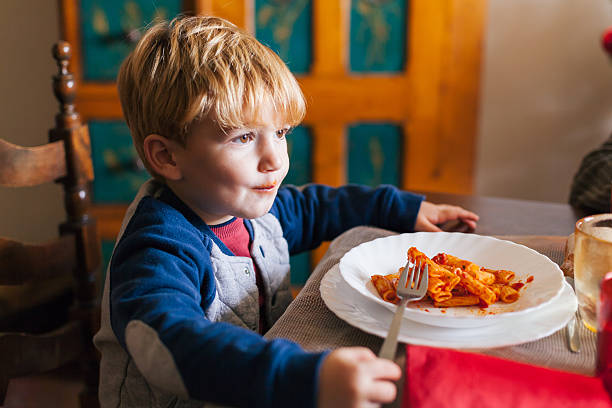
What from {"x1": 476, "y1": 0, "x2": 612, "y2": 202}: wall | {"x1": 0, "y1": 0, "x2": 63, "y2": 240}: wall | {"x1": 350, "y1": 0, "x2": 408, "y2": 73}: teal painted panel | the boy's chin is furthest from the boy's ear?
{"x1": 476, "y1": 0, "x2": 612, "y2": 202}: wall

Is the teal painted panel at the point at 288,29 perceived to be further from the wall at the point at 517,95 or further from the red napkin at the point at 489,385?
the red napkin at the point at 489,385

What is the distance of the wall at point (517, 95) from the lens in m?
2.08

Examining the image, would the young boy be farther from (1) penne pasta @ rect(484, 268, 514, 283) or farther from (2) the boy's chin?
(1) penne pasta @ rect(484, 268, 514, 283)

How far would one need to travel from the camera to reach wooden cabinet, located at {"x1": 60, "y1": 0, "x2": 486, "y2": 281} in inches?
75.3

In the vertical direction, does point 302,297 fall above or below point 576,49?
below

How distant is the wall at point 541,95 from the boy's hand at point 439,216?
4.57 ft

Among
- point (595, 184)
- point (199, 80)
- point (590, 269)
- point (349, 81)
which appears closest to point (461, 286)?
point (590, 269)

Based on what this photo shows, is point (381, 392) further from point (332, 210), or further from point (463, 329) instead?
point (332, 210)

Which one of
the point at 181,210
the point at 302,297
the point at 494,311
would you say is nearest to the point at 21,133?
the point at 181,210

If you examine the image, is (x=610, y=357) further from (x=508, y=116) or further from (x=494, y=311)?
(x=508, y=116)

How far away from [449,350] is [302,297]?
0.21 m

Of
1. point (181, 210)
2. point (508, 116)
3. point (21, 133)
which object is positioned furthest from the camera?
point (508, 116)

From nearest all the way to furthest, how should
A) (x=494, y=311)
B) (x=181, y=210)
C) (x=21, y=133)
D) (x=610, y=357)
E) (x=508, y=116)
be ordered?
(x=610, y=357), (x=494, y=311), (x=181, y=210), (x=21, y=133), (x=508, y=116)

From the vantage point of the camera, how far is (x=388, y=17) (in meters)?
1.93
